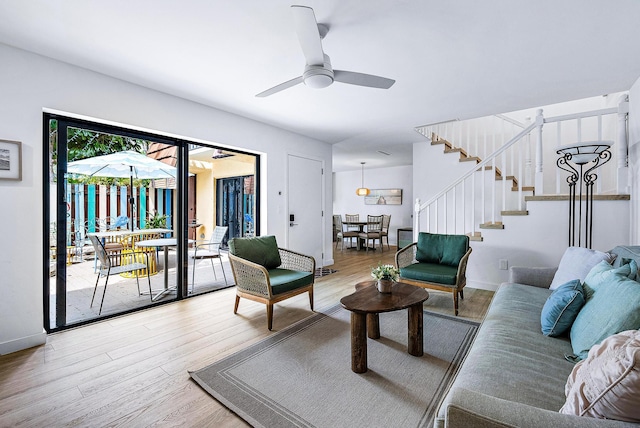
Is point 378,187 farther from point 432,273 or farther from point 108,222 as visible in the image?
point 108,222

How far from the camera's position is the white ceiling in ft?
6.56

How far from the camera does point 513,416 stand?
91cm

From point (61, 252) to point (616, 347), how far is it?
3.91 meters

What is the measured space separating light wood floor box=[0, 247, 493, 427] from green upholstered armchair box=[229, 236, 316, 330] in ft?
0.89

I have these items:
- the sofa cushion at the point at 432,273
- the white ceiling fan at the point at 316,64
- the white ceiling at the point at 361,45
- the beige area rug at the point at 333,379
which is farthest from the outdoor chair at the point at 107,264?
the sofa cushion at the point at 432,273

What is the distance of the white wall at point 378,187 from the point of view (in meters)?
8.84

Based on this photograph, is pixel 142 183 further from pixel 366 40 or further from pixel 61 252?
pixel 366 40

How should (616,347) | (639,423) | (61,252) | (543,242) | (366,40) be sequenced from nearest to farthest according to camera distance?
(639,423) → (616,347) → (366,40) → (61,252) → (543,242)

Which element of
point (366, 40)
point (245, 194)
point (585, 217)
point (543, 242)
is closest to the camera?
point (366, 40)

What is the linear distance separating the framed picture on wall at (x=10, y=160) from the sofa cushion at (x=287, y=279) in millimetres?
2282

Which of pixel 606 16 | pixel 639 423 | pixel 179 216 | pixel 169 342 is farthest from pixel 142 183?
pixel 606 16

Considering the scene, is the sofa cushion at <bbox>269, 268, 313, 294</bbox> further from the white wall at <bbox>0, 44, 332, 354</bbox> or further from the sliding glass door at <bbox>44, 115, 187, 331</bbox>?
the white wall at <bbox>0, 44, 332, 354</bbox>

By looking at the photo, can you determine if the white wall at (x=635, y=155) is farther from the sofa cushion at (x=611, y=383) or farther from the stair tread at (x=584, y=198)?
the sofa cushion at (x=611, y=383)

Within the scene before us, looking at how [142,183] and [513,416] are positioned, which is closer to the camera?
[513,416]
